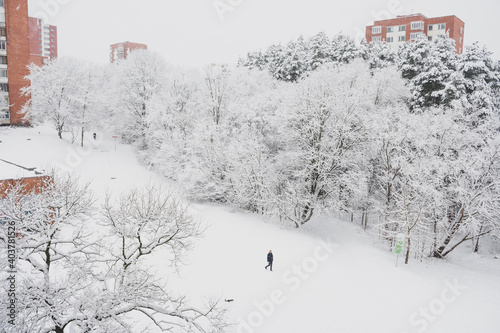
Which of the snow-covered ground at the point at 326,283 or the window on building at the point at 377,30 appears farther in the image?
the window on building at the point at 377,30

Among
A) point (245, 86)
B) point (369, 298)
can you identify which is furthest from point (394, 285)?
point (245, 86)

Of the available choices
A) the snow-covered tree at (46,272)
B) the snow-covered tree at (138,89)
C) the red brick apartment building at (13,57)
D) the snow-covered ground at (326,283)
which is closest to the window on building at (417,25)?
the snow-covered tree at (138,89)

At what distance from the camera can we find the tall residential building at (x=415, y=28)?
57.7 meters

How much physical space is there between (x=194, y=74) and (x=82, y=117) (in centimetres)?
1647

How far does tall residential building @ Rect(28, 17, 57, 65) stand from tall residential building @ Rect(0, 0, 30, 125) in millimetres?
101929

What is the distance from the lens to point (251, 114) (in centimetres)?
3131

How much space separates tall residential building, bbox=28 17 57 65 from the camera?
13338 centimetres

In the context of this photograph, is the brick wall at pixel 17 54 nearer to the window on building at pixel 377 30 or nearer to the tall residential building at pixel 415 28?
the window on building at pixel 377 30

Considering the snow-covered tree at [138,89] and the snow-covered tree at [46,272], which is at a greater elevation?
the snow-covered tree at [138,89]

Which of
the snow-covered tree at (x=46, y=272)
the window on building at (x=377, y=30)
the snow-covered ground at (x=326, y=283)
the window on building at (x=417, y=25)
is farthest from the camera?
the window on building at (x=377, y=30)

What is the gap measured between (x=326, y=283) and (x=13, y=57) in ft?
163

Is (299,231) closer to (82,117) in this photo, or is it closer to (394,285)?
(394,285)

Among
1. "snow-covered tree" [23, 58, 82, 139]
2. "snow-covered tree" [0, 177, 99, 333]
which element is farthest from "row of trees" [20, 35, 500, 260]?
"snow-covered tree" [0, 177, 99, 333]

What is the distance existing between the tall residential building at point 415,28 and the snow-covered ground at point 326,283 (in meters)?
44.7
